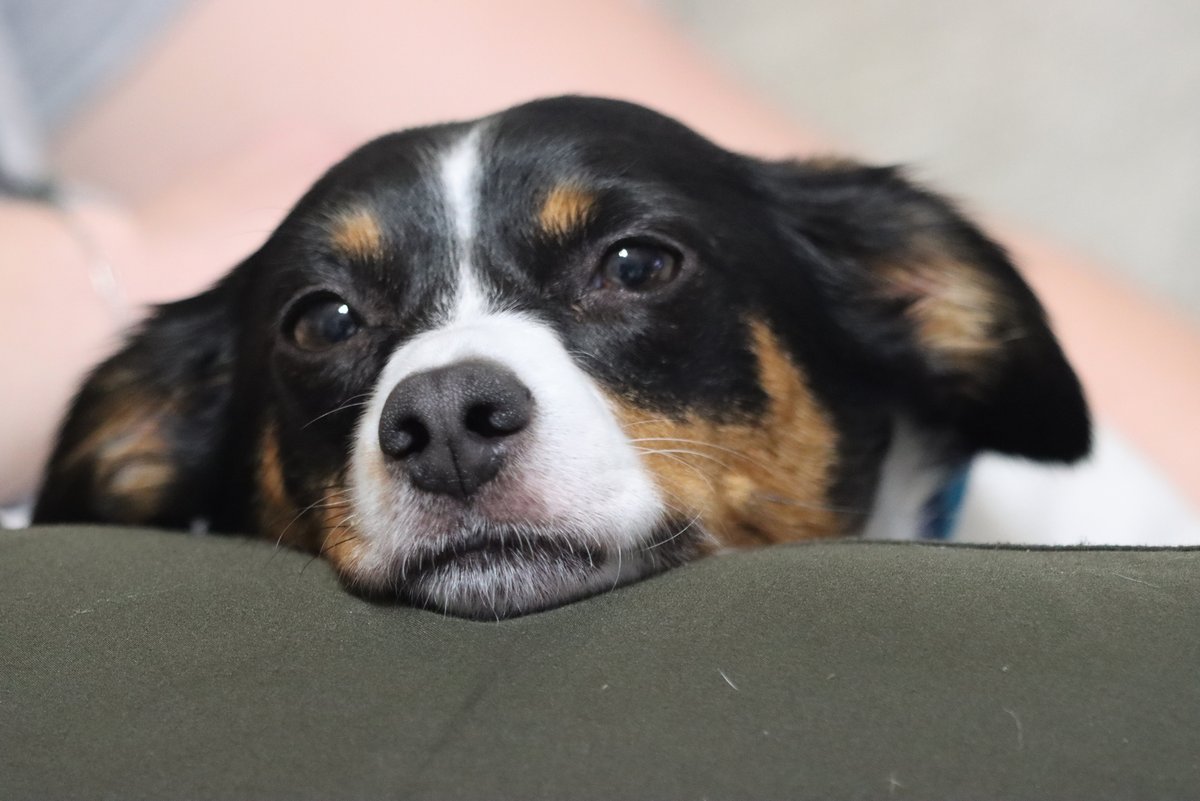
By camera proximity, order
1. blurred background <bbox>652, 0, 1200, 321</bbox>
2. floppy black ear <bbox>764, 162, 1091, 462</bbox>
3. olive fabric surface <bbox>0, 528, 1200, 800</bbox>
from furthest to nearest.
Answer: blurred background <bbox>652, 0, 1200, 321</bbox> < floppy black ear <bbox>764, 162, 1091, 462</bbox> < olive fabric surface <bbox>0, 528, 1200, 800</bbox>

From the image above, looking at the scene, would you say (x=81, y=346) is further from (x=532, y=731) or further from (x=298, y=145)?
(x=532, y=731)

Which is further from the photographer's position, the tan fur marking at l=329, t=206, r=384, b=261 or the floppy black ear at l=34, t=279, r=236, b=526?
the floppy black ear at l=34, t=279, r=236, b=526

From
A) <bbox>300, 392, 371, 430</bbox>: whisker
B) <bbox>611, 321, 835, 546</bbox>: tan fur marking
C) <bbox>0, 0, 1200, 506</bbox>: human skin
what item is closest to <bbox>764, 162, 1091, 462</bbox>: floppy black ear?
<bbox>611, 321, 835, 546</bbox>: tan fur marking

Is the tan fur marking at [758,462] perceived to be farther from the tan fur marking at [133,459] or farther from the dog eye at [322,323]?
the tan fur marking at [133,459]

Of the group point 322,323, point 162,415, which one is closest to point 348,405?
point 322,323

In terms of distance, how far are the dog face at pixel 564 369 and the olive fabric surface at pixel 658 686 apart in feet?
0.44

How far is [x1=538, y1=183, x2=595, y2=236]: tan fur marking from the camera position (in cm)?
118

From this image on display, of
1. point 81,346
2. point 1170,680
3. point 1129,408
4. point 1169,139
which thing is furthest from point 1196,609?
point 1169,139

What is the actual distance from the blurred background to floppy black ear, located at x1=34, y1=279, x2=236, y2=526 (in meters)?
2.06

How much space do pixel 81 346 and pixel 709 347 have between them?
4.27 ft

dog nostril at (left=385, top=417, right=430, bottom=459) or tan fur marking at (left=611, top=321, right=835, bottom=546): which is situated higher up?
dog nostril at (left=385, top=417, right=430, bottom=459)

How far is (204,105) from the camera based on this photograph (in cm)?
258

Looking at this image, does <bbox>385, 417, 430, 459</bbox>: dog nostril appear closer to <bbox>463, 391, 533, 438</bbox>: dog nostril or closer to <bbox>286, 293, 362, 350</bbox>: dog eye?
<bbox>463, 391, 533, 438</bbox>: dog nostril

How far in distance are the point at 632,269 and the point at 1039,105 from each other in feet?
7.72
